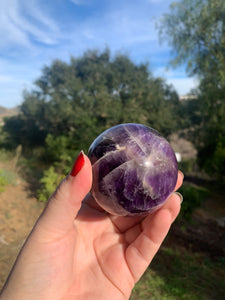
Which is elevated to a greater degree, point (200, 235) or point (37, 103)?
point (37, 103)

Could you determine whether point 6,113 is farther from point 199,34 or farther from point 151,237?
point 151,237

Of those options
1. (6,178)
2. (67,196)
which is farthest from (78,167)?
(6,178)

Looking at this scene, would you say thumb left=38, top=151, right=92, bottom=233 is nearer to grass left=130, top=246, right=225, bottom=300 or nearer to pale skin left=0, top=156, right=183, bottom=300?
pale skin left=0, top=156, right=183, bottom=300

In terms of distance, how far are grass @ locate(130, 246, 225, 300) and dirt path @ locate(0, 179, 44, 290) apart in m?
2.73

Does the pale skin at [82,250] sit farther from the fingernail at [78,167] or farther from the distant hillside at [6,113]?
the distant hillside at [6,113]

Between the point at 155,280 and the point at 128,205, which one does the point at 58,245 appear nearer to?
the point at 128,205

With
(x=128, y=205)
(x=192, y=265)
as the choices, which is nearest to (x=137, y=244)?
(x=128, y=205)

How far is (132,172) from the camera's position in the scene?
1.77 metres

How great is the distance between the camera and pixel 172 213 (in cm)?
193

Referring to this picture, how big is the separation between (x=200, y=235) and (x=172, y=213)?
6.16 metres

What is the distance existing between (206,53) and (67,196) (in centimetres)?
1294

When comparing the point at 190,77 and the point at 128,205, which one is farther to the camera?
the point at 190,77

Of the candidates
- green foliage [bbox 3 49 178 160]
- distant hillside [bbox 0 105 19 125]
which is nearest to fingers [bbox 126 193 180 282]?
green foliage [bbox 3 49 178 160]

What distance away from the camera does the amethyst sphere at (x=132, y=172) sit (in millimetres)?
1773
